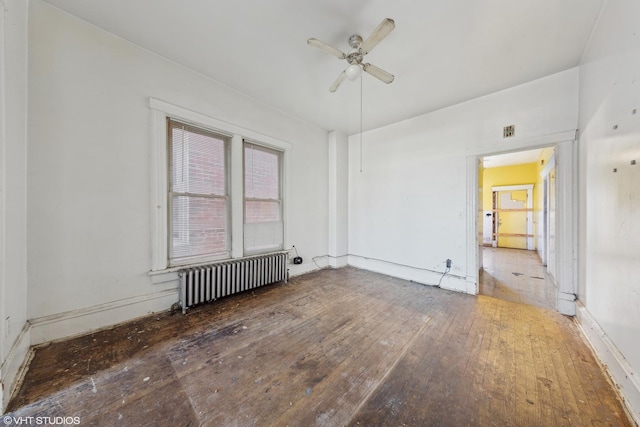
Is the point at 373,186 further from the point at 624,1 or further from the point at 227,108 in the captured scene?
the point at 624,1

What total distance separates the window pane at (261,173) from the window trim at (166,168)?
0.40ft

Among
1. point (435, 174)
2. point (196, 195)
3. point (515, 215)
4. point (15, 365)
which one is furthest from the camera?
point (515, 215)

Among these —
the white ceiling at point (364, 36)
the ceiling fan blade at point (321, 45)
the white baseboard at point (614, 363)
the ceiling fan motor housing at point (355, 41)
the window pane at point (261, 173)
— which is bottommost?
the white baseboard at point (614, 363)

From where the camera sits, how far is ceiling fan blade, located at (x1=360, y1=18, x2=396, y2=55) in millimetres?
1632

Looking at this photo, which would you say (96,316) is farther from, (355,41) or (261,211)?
(355,41)

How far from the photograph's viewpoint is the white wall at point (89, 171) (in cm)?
190

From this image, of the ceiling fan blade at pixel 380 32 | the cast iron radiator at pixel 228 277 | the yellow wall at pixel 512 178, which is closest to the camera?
the ceiling fan blade at pixel 380 32

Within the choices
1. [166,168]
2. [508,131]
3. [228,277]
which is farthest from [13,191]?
[508,131]

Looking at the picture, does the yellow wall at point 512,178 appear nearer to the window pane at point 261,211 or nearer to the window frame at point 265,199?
the window frame at point 265,199

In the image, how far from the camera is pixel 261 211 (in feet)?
11.9

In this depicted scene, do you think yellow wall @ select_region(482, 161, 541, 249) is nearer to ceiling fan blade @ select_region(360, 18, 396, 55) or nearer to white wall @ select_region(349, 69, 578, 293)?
white wall @ select_region(349, 69, 578, 293)

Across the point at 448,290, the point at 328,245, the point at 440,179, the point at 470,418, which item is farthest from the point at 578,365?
the point at 328,245

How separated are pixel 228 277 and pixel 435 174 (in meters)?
3.58

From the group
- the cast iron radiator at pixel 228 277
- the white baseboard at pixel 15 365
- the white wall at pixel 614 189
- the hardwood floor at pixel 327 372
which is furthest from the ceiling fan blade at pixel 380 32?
the white baseboard at pixel 15 365
